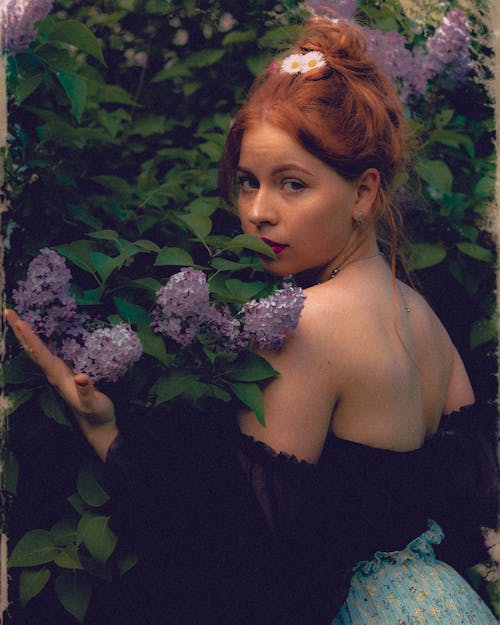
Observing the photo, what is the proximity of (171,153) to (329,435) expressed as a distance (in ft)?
3.55

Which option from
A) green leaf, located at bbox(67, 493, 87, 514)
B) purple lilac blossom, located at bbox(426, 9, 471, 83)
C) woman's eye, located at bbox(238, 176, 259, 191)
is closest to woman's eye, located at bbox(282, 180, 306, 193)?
woman's eye, located at bbox(238, 176, 259, 191)

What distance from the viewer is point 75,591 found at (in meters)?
1.56

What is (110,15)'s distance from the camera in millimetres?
2674

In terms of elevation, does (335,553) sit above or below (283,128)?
below

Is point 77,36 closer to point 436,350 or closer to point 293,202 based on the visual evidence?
point 293,202

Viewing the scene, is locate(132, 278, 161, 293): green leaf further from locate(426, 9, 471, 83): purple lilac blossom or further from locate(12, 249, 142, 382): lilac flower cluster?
locate(426, 9, 471, 83): purple lilac blossom

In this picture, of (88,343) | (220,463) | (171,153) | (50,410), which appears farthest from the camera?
(171,153)

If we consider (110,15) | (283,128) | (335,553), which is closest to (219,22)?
(110,15)

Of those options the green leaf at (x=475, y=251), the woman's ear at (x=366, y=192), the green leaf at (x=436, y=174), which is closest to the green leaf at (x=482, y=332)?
the green leaf at (x=475, y=251)

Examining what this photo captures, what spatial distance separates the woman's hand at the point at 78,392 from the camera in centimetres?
135

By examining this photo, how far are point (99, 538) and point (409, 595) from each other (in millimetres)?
688

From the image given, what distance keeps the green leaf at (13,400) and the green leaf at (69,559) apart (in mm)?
309

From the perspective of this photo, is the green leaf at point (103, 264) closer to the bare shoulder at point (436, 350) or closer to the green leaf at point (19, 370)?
the green leaf at point (19, 370)

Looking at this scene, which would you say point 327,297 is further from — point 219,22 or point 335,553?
point 219,22
